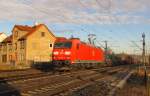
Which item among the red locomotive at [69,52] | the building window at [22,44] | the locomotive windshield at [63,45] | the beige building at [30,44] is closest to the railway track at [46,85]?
the red locomotive at [69,52]

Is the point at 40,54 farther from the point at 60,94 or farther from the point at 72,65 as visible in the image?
the point at 60,94

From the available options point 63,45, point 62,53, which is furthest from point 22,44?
point 62,53

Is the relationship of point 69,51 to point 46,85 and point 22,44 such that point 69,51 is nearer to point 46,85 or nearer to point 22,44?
point 46,85

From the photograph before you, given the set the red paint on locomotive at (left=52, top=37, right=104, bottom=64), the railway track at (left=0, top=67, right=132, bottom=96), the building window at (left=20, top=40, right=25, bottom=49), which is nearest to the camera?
the railway track at (left=0, top=67, right=132, bottom=96)

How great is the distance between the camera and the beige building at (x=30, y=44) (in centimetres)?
7356

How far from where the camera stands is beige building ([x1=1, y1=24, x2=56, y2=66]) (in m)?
73.6

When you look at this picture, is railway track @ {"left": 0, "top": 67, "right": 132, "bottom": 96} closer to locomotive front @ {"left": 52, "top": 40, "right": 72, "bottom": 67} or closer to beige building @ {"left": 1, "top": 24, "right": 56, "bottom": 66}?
locomotive front @ {"left": 52, "top": 40, "right": 72, "bottom": 67}

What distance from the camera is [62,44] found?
40.3m

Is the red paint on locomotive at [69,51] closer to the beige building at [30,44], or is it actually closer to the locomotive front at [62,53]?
the locomotive front at [62,53]

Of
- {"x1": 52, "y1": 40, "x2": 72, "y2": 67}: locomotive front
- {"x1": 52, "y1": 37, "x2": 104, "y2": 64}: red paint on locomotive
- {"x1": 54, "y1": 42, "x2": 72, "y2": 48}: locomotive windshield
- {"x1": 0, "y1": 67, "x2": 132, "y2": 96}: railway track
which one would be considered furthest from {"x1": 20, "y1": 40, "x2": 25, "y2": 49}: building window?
{"x1": 0, "y1": 67, "x2": 132, "y2": 96}: railway track

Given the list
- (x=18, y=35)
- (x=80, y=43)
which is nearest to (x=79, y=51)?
(x=80, y=43)

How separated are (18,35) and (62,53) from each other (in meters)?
40.5

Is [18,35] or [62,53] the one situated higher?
[18,35]

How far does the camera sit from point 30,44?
74.1 metres
